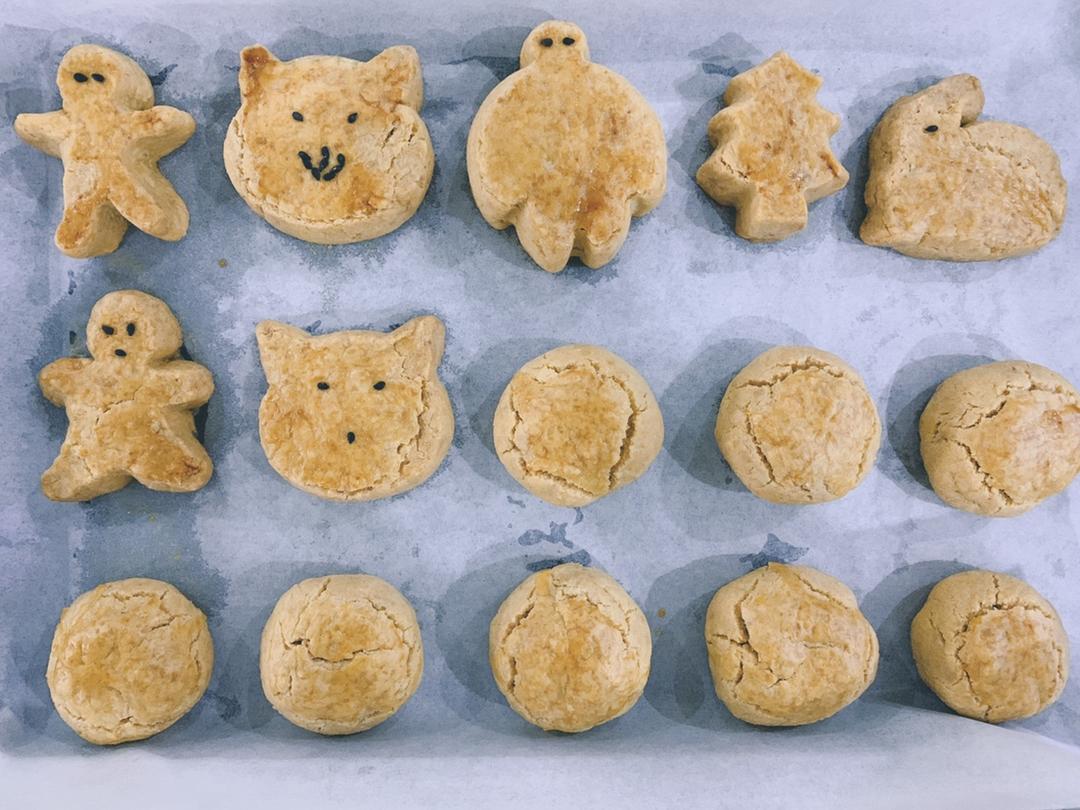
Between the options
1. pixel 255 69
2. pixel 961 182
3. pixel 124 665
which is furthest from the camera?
pixel 961 182

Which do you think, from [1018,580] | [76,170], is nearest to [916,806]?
[1018,580]

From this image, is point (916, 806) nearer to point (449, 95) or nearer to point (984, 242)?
point (984, 242)

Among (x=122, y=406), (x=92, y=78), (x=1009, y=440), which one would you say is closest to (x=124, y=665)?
(x=122, y=406)

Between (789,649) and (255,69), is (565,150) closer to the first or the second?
(255,69)

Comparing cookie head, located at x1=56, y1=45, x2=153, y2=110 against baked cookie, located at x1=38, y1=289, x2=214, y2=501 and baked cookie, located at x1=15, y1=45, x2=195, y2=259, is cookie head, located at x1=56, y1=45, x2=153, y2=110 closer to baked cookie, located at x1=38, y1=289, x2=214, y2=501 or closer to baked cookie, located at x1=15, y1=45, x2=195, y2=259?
baked cookie, located at x1=15, y1=45, x2=195, y2=259

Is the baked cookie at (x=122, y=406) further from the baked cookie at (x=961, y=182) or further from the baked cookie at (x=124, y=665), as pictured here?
the baked cookie at (x=961, y=182)

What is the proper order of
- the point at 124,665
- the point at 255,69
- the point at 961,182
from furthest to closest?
the point at 961,182
the point at 255,69
the point at 124,665

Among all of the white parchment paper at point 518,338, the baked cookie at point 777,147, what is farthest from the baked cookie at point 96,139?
the baked cookie at point 777,147

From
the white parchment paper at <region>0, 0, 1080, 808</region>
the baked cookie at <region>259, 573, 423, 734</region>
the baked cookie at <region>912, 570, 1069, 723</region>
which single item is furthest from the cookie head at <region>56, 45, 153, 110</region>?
the baked cookie at <region>912, 570, 1069, 723</region>
